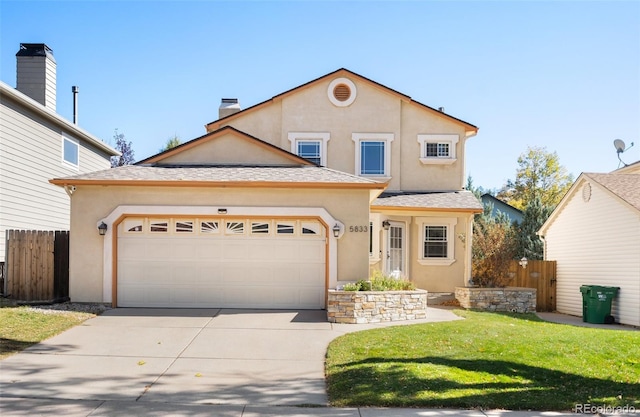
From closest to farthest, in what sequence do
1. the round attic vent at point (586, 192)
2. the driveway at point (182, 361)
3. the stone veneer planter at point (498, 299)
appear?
the driveway at point (182, 361), the stone veneer planter at point (498, 299), the round attic vent at point (586, 192)

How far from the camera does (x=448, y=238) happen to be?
1841cm

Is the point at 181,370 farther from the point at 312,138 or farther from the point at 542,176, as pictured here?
the point at 542,176

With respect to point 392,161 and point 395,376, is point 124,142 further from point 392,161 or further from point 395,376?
point 395,376

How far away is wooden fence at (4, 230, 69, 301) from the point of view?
44.7 feet

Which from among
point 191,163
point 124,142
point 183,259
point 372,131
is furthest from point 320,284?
point 124,142

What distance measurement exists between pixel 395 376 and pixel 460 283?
1147 cm

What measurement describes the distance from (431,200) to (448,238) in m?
1.53

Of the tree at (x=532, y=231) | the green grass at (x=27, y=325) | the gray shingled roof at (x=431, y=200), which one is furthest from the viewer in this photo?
the tree at (x=532, y=231)

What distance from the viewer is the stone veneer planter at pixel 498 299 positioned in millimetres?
15961

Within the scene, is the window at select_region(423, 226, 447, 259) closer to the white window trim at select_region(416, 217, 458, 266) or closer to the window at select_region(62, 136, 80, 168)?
the white window trim at select_region(416, 217, 458, 266)

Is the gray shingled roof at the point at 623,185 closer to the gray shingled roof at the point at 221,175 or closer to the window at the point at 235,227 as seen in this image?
the gray shingled roof at the point at 221,175

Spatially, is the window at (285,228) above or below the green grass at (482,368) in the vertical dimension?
above

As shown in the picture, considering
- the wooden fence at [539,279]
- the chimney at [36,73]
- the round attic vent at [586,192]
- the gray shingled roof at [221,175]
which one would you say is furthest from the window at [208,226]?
the round attic vent at [586,192]

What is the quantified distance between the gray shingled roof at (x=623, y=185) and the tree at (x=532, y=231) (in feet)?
28.5
